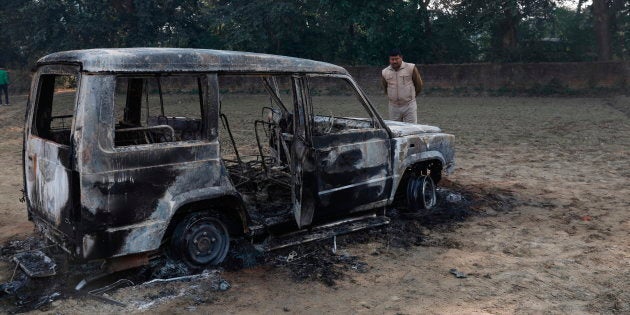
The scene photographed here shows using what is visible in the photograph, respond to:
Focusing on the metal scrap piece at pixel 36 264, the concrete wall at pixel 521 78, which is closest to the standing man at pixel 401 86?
the metal scrap piece at pixel 36 264

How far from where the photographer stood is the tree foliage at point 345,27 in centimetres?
2466

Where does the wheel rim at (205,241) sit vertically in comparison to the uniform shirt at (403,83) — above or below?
below

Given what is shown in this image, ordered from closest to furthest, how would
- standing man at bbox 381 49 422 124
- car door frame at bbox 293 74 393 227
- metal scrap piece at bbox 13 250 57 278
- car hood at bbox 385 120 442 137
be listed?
metal scrap piece at bbox 13 250 57 278 < car door frame at bbox 293 74 393 227 < car hood at bbox 385 120 442 137 < standing man at bbox 381 49 422 124

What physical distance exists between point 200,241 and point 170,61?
150cm

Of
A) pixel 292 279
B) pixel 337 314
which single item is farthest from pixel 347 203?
pixel 337 314

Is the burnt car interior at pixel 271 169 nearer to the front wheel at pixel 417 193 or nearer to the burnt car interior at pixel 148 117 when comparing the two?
the burnt car interior at pixel 148 117

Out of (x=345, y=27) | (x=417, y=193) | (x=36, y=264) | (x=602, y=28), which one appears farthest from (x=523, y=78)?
(x=36, y=264)

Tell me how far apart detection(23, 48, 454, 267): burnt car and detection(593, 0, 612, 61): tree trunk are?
2016cm

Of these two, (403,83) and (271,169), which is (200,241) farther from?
(403,83)

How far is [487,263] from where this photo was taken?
17.0ft

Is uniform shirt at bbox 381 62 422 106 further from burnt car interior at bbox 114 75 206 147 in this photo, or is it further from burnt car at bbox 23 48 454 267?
burnt car interior at bbox 114 75 206 147

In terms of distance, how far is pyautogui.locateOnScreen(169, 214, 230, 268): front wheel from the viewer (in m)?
4.74

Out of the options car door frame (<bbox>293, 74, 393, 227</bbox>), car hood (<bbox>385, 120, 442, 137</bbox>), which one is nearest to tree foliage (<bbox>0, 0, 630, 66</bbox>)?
car hood (<bbox>385, 120, 442, 137</bbox>)

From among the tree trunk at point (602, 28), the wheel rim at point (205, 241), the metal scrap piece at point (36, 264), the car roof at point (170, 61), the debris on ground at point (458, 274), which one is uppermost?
the tree trunk at point (602, 28)
